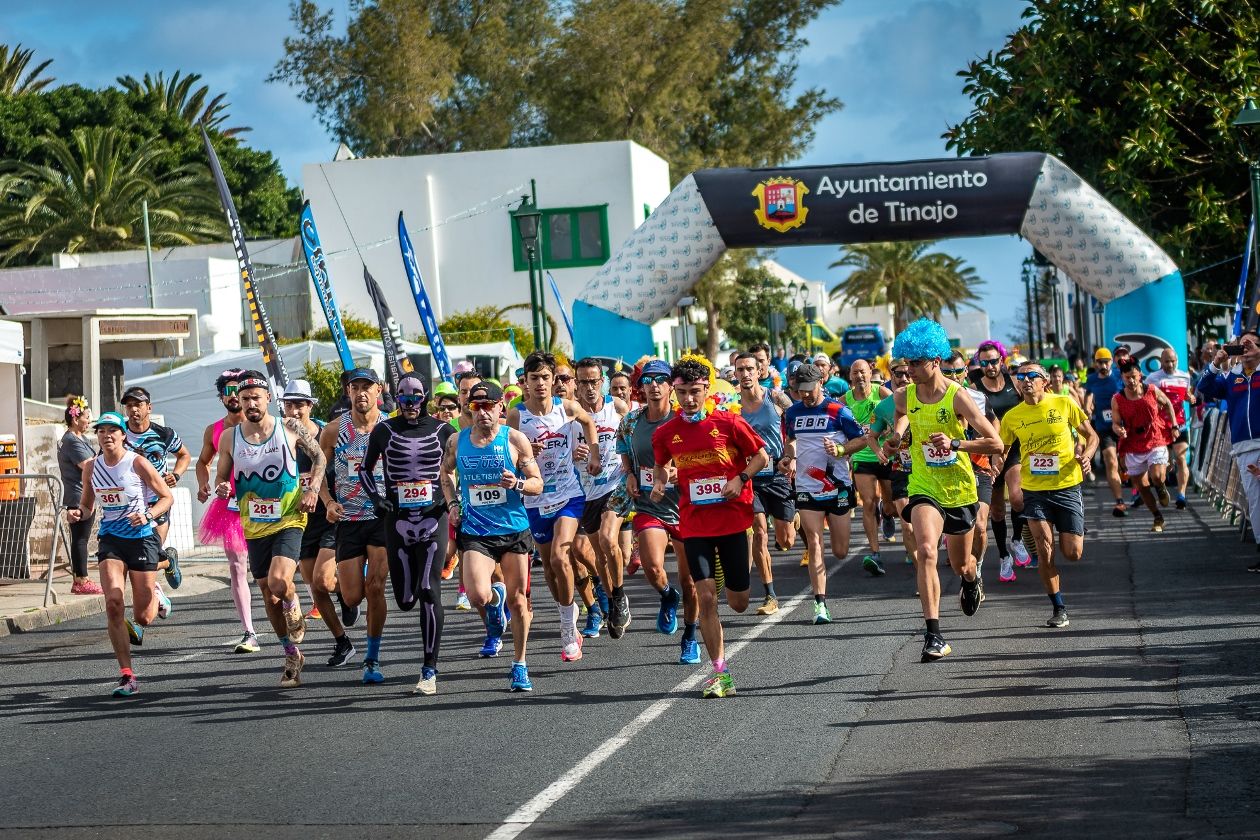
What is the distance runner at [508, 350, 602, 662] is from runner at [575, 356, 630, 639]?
16.3 inches

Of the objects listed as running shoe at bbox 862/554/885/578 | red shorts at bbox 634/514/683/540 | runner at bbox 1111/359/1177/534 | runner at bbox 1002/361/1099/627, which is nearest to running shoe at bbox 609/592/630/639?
red shorts at bbox 634/514/683/540

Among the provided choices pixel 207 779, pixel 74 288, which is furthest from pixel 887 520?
pixel 74 288

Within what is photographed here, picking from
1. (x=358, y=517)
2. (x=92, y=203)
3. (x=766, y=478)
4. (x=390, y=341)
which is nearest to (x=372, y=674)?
(x=358, y=517)

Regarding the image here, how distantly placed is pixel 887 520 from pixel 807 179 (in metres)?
7.35

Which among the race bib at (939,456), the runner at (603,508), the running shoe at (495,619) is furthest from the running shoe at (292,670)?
the race bib at (939,456)

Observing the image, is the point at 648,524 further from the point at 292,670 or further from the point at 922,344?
the point at 292,670

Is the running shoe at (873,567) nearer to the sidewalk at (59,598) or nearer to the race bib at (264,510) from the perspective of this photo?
the race bib at (264,510)

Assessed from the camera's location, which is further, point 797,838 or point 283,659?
point 283,659

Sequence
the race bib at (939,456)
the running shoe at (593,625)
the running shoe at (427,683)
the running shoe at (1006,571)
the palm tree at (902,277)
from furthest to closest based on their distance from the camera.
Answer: the palm tree at (902,277) → the running shoe at (1006,571) → the running shoe at (593,625) → the race bib at (939,456) → the running shoe at (427,683)

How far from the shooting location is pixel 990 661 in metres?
9.93

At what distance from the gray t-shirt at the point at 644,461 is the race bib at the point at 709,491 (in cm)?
132

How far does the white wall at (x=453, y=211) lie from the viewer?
4300 cm

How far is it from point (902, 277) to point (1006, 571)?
228 ft

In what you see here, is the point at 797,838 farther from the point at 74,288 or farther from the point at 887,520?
the point at 74,288
